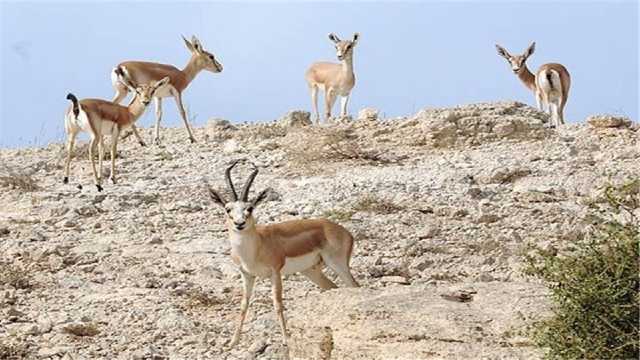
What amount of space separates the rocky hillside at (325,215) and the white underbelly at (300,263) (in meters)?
0.47

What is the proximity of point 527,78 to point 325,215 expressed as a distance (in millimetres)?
9931

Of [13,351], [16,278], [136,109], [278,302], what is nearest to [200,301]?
[278,302]

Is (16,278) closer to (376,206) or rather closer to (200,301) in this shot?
(200,301)

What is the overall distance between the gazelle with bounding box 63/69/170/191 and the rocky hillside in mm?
A: 544

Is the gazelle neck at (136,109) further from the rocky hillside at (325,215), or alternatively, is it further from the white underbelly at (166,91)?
the white underbelly at (166,91)

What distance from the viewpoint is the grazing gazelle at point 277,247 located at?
970 centimetres

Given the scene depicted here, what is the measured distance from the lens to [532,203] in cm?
1475

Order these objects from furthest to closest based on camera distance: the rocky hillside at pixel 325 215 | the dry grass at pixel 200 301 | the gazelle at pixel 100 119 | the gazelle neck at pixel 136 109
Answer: the gazelle neck at pixel 136 109
the gazelle at pixel 100 119
the dry grass at pixel 200 301
the rocky hillside at pixel 325 215

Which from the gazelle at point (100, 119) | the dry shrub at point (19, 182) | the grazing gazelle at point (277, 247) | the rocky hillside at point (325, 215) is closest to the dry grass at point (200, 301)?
the rocky hillside at point (325, 215)

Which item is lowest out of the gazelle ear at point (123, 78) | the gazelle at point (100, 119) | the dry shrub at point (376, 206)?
the dry shrub at point (376, 206)

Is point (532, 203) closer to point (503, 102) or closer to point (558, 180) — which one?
point (558, 180)

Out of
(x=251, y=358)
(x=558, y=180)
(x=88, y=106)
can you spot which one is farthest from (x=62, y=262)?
(x=558, y=180)

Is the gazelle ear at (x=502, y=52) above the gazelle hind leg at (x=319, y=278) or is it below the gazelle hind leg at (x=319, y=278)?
above

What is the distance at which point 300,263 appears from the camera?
10102 millimetres
